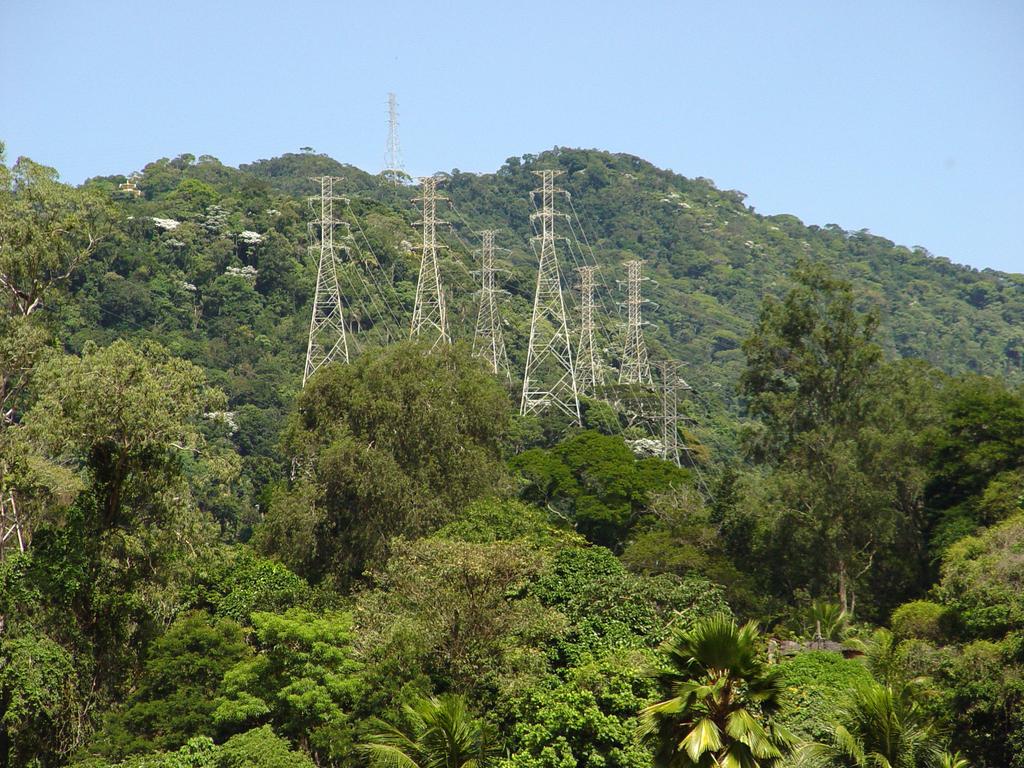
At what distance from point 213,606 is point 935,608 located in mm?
17843

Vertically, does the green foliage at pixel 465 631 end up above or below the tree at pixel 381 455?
below

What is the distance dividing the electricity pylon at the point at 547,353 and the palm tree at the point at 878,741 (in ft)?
147

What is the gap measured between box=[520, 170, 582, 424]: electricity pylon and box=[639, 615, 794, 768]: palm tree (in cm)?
4648

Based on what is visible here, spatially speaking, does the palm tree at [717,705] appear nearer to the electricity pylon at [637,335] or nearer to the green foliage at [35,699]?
the green foliage at [35,699]

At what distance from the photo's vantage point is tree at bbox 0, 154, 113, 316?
31578 millimetres

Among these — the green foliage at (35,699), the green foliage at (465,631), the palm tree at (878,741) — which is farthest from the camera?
the green foliage at (35,699)

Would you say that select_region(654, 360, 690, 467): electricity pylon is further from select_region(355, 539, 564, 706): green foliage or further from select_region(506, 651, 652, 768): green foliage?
select_region(506, 651, 652, 768): green foliage

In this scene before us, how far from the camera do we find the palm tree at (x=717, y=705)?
1446cm

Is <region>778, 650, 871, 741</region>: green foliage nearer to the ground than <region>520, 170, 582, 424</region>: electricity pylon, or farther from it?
nearer to the ground

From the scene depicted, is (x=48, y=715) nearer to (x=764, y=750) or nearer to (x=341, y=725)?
(x=341, y=725)

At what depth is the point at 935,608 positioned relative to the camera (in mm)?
32625

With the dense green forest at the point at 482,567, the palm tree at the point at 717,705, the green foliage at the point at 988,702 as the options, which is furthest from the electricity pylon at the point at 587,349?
the palm tree at the point at 717,705

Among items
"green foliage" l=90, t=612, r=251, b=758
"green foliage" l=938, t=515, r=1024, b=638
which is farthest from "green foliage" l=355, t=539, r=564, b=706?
"green foliage" l=938, t=515, r=1024, b=638

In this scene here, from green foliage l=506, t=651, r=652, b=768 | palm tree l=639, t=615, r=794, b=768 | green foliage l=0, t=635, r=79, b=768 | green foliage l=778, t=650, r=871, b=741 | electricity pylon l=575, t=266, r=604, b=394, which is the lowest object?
green foliage l=0, t=635, r=79, b=768
